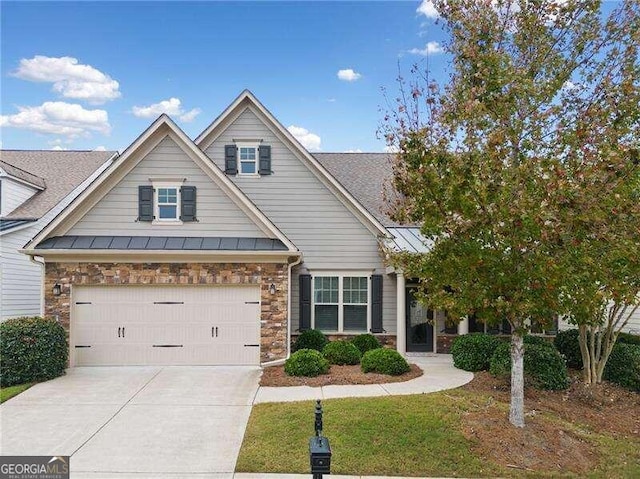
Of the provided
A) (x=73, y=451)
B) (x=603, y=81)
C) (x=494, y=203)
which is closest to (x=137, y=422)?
(x=73, y=451)

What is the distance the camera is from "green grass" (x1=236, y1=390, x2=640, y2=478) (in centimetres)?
604

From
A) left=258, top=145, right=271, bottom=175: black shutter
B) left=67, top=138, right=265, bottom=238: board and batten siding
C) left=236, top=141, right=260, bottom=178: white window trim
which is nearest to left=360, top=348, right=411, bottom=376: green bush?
left=67, top=138, right=265, bottom=238: board and batten siding

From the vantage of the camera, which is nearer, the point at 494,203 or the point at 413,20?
the point at 494,203

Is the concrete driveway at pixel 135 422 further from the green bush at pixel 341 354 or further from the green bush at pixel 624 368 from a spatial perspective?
the green bush at pixel 624 368

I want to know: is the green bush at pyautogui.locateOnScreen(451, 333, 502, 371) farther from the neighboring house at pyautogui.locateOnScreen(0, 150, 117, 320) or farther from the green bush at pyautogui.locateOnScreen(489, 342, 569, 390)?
the neighboring house at pyautogui.locateOnScreen(0, 150, 117, 320)

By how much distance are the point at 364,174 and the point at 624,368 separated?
10827 millimetres

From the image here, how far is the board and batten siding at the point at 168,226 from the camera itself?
12.0 meters

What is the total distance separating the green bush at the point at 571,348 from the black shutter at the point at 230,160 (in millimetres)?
11007

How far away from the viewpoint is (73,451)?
6.42 m

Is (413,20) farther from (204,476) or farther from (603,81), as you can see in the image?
(204,476)

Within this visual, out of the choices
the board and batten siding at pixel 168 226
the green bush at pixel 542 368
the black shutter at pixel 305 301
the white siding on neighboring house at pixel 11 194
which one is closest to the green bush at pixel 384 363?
the green bush at pixel 542 368

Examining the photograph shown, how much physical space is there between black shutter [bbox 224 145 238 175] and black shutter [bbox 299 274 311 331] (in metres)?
4.12

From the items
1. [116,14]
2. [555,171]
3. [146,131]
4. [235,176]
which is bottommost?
[555,171]

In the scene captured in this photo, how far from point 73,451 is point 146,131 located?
326 inches
